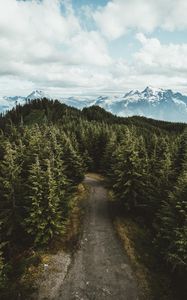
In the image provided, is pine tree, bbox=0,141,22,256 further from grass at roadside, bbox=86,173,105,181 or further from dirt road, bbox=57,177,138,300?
grass at roadside, bbox=86,173,105,181

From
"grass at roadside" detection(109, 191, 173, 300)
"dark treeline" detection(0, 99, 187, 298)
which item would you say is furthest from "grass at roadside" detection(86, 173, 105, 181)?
"grass at roadside" detection(109, 191, 173, 300)

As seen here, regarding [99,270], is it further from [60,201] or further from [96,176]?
[96,176]

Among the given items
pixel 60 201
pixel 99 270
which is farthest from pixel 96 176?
Answer: pixel 99 270

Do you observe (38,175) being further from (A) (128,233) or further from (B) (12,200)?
(A) (128,233)

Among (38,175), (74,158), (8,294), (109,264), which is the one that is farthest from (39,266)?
(74,158)

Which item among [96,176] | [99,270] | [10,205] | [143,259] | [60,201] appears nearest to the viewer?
[99,270]

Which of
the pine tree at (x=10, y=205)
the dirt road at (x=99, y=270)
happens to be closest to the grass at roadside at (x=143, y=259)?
the dirt road at (x=99, y=270)

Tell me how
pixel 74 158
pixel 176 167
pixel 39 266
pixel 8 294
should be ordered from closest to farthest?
1. pixel 8 294
2. pixel 39 266
3. pixel 176 167
4. pixel 74 158

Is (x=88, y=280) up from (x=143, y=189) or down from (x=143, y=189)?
down
